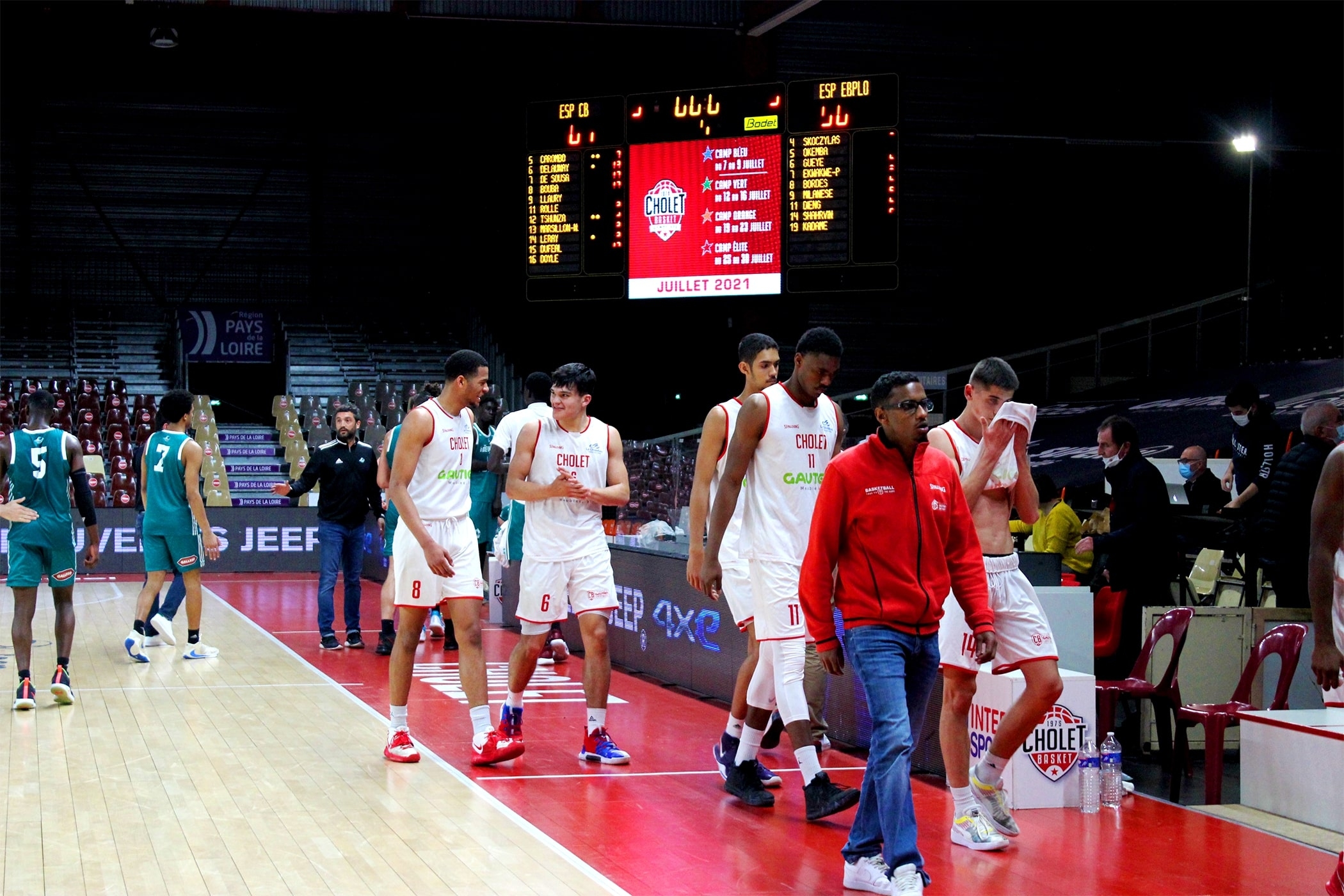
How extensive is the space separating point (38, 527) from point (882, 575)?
5.63 meters

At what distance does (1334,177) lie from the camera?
19.5 meters

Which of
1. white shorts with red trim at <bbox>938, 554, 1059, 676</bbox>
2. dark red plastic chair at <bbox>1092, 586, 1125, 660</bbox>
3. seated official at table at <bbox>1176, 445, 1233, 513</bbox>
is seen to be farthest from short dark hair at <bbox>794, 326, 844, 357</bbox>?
seated official at table at <bbox>1176, 445, 1233, 513</bbox>

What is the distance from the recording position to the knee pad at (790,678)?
19.0 feet

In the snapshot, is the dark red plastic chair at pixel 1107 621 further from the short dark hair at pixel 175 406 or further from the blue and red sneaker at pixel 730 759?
the short dark hair at pixel 175 406

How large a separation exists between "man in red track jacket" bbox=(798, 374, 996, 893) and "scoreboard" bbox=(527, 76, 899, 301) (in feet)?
25.7

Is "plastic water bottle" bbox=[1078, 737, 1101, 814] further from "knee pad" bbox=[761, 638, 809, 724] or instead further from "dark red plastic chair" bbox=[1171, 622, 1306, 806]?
"knee pad" bbox=[761, 638, 809, 724]

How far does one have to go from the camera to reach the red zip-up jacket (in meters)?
4.86

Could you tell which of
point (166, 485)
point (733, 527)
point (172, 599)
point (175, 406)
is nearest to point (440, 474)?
point (733, 527)

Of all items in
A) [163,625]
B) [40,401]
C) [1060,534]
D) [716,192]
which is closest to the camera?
[40,401]

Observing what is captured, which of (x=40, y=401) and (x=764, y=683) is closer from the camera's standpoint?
(x=764, y=683)

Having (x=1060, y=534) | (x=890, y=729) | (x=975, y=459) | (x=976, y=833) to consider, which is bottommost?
(x=976, y=833)

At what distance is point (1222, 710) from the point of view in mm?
6492

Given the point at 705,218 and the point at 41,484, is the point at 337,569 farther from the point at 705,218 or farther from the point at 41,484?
the point at 705,218

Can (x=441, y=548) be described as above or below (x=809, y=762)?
above
